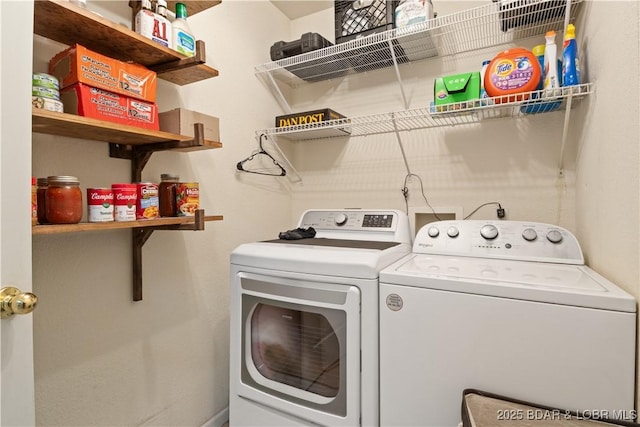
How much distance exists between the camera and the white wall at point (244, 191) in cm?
103

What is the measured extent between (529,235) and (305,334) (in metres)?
1.00

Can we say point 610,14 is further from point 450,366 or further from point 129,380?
point 129,380

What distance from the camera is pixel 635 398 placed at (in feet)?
2.58

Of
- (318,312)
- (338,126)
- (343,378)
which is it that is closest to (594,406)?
(343,378)

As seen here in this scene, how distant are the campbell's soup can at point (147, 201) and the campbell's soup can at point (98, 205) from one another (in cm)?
13

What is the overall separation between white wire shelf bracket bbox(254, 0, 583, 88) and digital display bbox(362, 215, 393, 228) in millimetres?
815

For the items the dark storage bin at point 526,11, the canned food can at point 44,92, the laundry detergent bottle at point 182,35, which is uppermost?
the dark storage bin at point 526,11

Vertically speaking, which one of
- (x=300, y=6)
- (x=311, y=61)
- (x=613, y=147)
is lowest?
(x=613, y=147)

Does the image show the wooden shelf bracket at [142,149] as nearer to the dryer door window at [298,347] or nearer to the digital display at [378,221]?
the dryer door window at [298,347]

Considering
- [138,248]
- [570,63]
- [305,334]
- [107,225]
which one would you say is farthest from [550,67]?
[138,248]

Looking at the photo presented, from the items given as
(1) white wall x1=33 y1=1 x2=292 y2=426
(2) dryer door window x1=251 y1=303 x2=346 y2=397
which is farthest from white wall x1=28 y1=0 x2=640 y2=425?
(2) dryer door window x1=251 y1=303 x2=346 y2=397

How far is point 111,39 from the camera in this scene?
1049mm

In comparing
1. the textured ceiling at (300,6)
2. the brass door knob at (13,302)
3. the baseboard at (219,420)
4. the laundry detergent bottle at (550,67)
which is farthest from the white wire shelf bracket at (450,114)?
the baseboard at (219,420)

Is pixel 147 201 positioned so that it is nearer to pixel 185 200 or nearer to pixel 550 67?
pixel 185 200
